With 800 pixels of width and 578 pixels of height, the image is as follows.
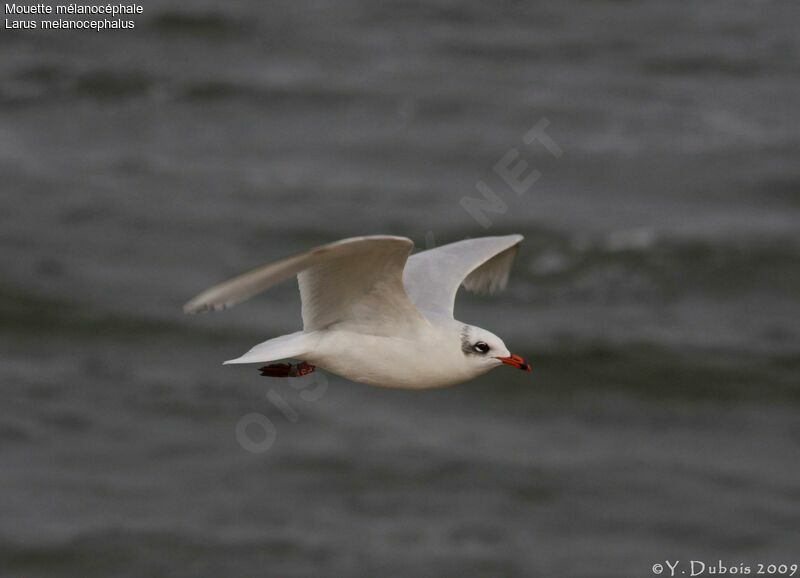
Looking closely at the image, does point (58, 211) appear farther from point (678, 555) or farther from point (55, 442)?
point (678, 555)

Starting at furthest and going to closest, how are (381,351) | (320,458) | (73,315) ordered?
(73,315), (320,458), (381,351)

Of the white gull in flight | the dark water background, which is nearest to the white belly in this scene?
the white gull in flight

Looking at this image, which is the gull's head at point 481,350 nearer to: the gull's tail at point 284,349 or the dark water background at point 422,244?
the gull's tail at point 284,349

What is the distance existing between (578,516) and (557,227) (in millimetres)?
Result: 6898

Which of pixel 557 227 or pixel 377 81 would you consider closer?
pixel 557 227

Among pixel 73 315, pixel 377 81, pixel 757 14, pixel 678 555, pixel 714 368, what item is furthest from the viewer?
pixel 757 14

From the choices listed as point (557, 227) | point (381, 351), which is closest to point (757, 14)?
point (557, 227)

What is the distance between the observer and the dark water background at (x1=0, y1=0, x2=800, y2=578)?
24.4m

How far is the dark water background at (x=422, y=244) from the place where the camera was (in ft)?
80.0

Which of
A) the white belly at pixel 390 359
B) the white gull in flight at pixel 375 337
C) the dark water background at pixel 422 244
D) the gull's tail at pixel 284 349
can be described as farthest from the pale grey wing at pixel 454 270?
the dark water background at pixel 422 244

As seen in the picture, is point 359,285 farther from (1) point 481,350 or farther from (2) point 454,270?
(2) point 454,270

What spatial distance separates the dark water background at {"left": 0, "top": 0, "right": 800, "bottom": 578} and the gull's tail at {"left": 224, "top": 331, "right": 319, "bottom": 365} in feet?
50.7

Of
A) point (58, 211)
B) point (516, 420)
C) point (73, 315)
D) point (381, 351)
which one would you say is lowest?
point (381, 351)

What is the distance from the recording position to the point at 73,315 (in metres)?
29.5
